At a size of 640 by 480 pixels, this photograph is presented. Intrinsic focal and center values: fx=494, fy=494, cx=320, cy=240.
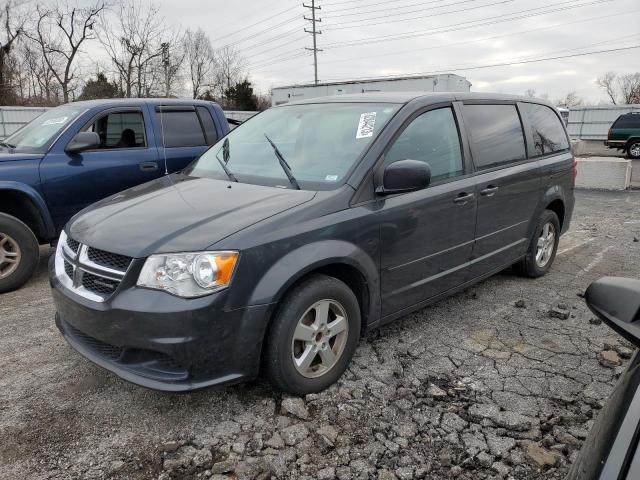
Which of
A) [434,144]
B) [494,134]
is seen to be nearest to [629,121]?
[494,134]

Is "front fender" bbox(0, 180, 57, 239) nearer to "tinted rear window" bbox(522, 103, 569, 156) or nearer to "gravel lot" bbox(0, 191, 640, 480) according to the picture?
"gravel lot" bbox(0, 191, 640, 480)

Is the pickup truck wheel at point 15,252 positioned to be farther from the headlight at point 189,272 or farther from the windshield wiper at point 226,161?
the headlight at point 189,272

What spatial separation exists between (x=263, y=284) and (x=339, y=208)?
689mm

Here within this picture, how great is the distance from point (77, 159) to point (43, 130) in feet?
2.12

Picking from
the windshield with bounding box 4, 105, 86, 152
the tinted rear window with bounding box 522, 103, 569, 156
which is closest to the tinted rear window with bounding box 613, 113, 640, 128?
the tinted rear window with bounding box 522, 103, 569, 156

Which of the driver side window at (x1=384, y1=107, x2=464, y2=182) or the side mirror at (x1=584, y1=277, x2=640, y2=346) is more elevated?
the driver side window at (x1=384, y1=107, x2=464, y2=182)

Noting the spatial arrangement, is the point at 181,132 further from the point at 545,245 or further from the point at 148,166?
the point at 545,245

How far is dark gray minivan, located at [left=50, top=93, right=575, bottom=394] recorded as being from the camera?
246 cm

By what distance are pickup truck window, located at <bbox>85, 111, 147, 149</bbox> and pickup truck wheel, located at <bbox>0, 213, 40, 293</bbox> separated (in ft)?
3.94

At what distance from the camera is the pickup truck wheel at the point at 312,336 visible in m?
2.67

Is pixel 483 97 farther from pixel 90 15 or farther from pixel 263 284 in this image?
pixel 90 15

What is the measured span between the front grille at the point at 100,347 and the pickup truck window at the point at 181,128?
10.9ft

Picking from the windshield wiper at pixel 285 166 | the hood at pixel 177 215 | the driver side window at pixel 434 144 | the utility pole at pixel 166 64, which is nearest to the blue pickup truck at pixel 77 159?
the hood at pixel 177 215

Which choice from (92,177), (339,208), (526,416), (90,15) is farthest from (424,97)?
(90,15)
